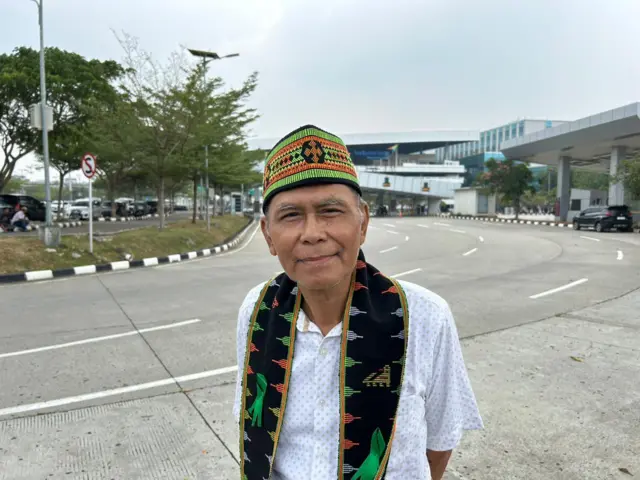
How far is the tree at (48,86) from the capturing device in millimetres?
18219

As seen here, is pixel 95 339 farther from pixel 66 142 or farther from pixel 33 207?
pixel 33 207

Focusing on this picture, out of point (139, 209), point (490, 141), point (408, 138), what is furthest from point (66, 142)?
point (490, 141)

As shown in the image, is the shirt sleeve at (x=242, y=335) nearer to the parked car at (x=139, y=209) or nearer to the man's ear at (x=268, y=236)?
the man's ear at (x=268, y=236)

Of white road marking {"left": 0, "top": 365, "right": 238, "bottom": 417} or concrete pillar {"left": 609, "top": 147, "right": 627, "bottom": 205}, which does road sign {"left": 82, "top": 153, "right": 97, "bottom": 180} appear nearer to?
white road marking {"left": 0, "top": 365, "right": 238, "bottom": 417}

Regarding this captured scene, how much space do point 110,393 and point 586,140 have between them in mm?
29323

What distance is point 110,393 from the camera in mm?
3602

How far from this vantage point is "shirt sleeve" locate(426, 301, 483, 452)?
4.11 feet

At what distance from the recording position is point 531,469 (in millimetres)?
2523

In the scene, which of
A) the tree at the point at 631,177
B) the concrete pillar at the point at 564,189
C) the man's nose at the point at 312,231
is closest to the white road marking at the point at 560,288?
the man's nose at the point at 312,231

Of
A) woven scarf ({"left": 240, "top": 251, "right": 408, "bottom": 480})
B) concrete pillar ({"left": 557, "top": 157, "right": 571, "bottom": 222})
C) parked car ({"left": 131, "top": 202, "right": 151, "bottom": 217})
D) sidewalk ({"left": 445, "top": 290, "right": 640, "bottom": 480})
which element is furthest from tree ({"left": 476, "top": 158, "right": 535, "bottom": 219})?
woven scarf ({"left": 240, "top": 251, "right": 408, "bottom": 480})

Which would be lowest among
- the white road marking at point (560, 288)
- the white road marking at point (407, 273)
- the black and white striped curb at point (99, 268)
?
the black and white striped curb at point (99, 268)

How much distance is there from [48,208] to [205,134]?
5.36 metres

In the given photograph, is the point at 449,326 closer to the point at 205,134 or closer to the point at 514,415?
the point at 514,415

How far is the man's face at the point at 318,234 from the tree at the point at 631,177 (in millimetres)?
26756
